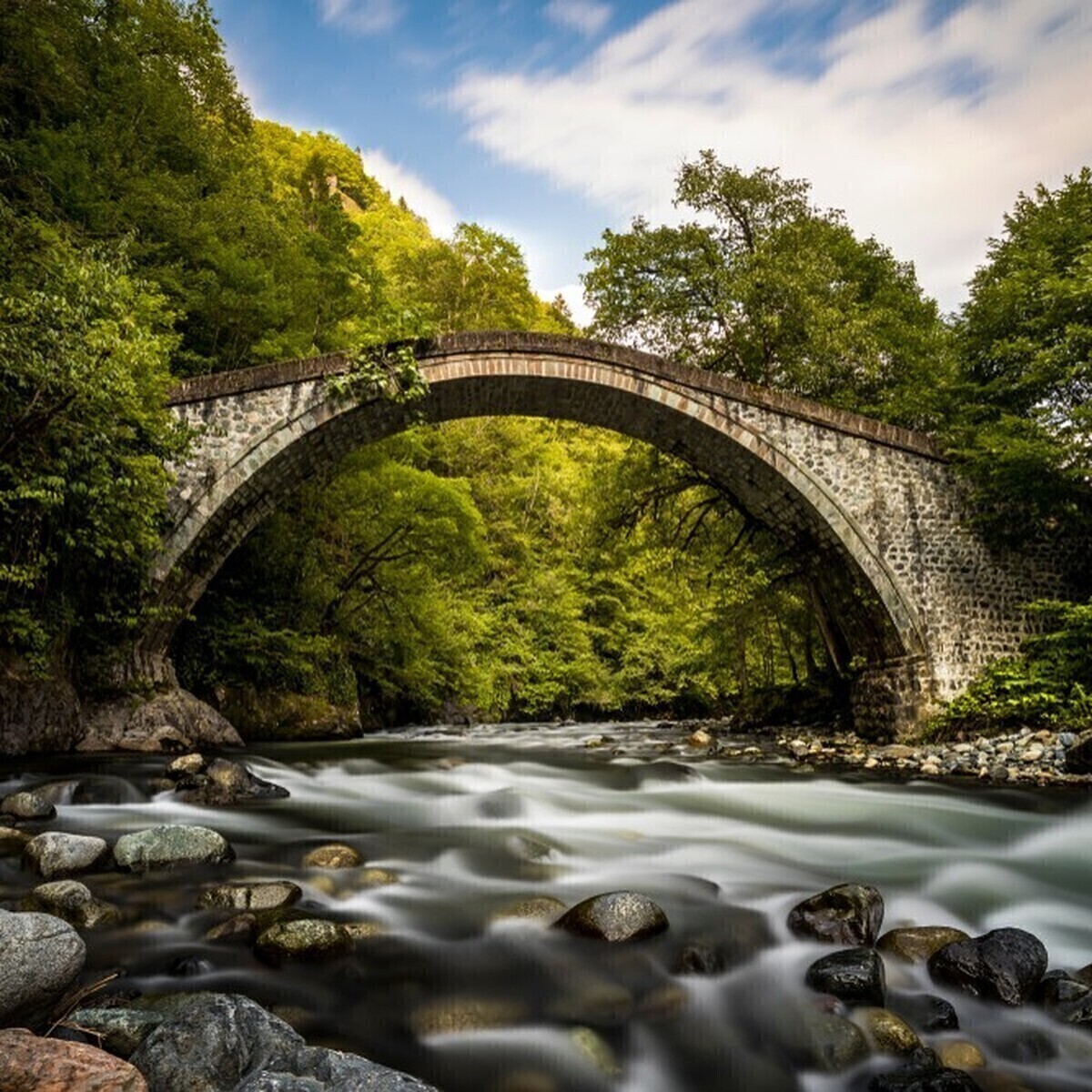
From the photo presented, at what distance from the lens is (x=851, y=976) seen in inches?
112

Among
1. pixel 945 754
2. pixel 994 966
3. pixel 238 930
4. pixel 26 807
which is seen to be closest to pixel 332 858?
pixel 238 930

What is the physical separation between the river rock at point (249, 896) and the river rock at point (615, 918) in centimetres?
132

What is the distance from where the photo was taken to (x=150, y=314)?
8.40 m

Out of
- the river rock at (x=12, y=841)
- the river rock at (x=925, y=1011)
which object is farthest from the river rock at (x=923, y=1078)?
the river rock at (x=12, y=841)

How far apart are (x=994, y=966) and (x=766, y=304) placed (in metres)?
11.8

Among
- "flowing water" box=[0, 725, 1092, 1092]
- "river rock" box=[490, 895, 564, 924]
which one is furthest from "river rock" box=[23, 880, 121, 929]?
"river rock" box=[490, 895, 564, 924]

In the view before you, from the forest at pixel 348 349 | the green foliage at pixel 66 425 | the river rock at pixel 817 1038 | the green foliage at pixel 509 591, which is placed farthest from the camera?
the green foliage at pixel 509 591

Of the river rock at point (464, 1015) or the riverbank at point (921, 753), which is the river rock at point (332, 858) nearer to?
the river rock at point (464, 1015)

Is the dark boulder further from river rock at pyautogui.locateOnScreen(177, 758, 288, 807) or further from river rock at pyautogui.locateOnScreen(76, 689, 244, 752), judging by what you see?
river rock at pyautogui.locateOnScreen(76, 689, 244, 752)

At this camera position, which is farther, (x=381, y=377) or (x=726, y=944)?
(x=381, y=377)

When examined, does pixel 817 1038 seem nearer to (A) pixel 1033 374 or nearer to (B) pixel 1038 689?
(B) pixel 1038 689

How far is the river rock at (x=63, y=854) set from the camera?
12.5 ft

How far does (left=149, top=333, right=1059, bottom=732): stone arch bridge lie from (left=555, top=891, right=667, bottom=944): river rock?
27.5 feet

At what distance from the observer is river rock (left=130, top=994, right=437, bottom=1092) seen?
1.80 metres
